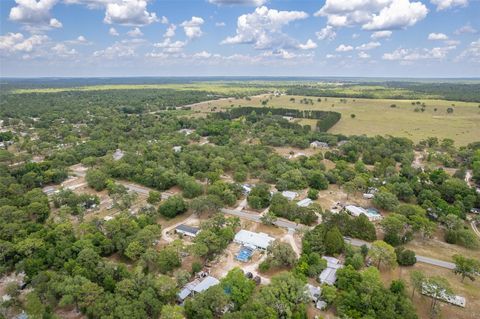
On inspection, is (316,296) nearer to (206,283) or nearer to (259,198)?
(206,283)

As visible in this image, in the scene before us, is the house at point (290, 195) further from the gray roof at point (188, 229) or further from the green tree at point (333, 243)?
the gray roof at point (188, 229)

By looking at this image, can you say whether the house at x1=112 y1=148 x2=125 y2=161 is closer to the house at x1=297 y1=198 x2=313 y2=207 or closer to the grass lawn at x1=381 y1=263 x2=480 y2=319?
the house at x1=297 y1=198 x2=313 y2=207

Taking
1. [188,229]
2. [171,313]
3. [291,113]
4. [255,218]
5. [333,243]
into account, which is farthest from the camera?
[291,113]

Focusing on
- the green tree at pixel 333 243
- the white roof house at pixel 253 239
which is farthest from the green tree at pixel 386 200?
the white roof house at pixel 253 239

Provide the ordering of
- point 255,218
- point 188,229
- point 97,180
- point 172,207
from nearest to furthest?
point 188,229, point 172,207, point 255,218, point 97,180

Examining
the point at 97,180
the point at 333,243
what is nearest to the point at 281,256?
the point at 333,243

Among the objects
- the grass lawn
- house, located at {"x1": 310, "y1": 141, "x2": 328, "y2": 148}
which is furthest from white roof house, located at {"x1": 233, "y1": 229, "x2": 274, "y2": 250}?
house, located at {"x1": 310, "y1": 141, "x2": 328, "y2": 148}
